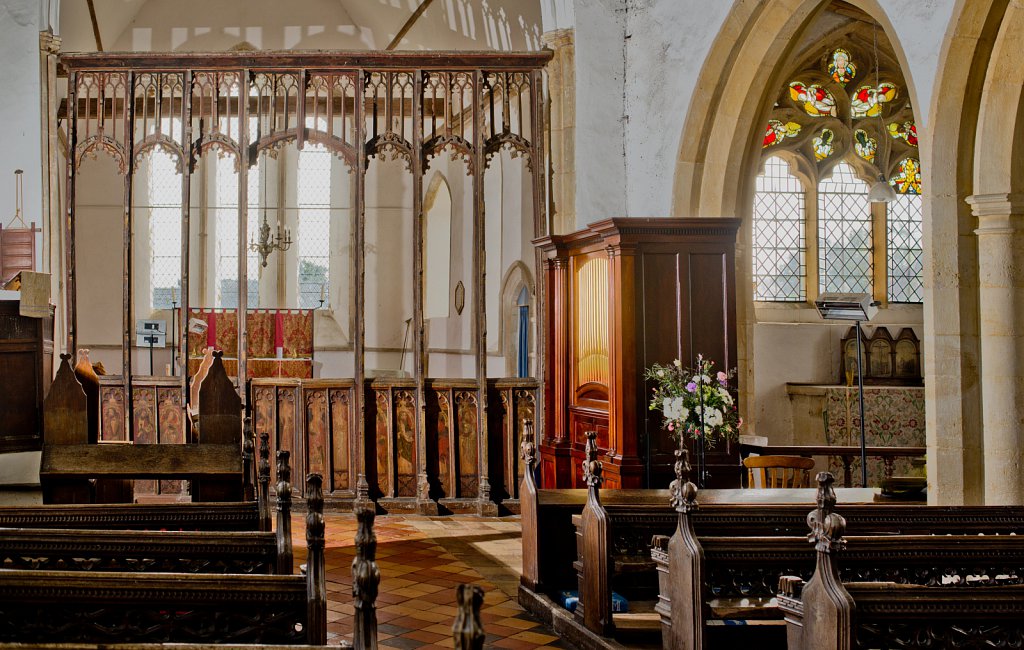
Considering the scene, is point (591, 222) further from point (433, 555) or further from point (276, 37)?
point (276, 37)

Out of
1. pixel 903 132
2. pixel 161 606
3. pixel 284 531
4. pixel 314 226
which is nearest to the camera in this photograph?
pixel 161 606

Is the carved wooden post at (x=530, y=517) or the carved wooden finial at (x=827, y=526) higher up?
the carved wooden finial at (x=827, y=526)

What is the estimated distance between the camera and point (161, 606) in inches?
91.1

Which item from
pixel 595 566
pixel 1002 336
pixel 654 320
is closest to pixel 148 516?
pixel 595 566

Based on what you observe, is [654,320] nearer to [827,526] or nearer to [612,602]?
[612,602]

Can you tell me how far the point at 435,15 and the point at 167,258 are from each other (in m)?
5.59

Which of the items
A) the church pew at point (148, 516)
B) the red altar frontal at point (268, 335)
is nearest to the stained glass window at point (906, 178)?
the red altar frontal at point (268, 335)

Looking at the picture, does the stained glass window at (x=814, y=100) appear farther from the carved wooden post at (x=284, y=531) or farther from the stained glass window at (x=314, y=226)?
the carved wooden post at (x=284, y=531)

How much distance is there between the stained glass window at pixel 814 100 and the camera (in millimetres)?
11981

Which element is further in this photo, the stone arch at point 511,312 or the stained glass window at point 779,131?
the stained glass window at point 779,131

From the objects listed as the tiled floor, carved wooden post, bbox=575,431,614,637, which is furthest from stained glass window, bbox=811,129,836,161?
carved wooden post, bbox=575,431,614,637

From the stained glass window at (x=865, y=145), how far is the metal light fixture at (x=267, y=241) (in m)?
6.79

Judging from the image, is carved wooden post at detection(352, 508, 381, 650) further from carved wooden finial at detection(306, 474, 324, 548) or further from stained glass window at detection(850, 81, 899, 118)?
stained glass window at detection(850, 81, 899, 118)

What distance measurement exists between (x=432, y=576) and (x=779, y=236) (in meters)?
7.12
